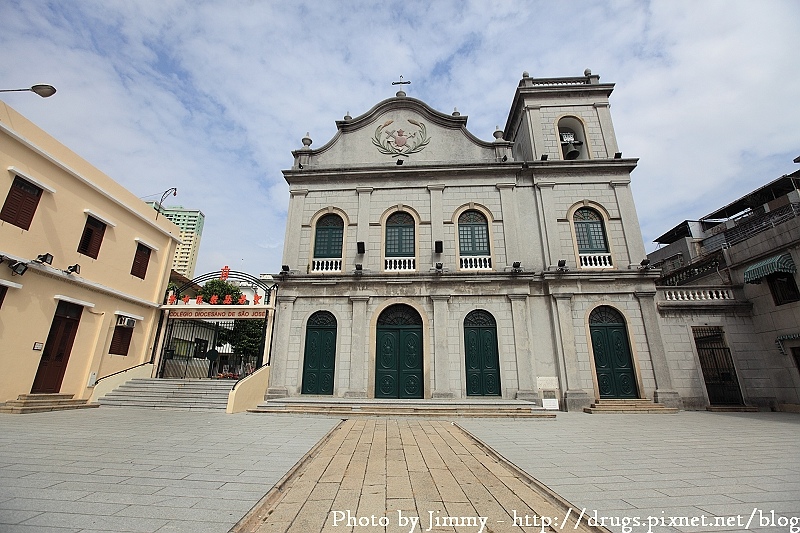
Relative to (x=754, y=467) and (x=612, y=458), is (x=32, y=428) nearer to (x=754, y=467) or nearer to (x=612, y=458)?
(x=612, y=458)

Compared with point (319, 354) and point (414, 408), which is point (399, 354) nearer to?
point (414, 408)

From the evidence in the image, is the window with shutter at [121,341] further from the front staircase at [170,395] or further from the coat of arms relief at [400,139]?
the coat of arms relief at [400,139]

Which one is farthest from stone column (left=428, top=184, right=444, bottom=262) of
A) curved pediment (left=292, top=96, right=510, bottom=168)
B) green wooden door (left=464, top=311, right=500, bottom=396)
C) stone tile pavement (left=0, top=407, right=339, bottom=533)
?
stone tile pavement (left=0, top=407, right=339, bottom=533)

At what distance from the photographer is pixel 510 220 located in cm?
1369

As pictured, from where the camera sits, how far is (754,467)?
493cm

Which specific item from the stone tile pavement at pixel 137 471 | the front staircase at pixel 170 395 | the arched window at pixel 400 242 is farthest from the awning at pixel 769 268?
the front staircase at pixel 170 395

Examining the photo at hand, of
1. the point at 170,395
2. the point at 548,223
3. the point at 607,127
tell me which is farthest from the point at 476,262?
the point at 170,395

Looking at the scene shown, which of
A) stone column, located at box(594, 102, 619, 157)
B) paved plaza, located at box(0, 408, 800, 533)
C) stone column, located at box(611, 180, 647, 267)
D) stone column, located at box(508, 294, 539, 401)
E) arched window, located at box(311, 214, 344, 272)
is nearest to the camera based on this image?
paved plaza, located at box(0, 408, 800, 533)

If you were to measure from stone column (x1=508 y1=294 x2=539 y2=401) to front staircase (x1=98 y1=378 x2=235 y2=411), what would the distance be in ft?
31.3

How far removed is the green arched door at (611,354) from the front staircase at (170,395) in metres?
12.4

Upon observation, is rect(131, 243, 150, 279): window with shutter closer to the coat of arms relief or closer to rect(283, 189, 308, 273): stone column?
rect(283, 189, 308, 273): stone column

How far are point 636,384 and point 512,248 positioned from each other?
6.11 metres

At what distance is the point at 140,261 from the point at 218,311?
3.67 metres

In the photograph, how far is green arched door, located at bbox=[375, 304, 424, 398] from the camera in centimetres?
1210
